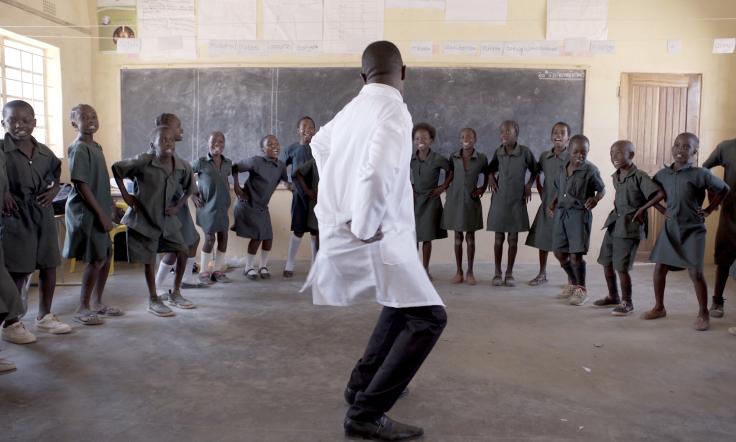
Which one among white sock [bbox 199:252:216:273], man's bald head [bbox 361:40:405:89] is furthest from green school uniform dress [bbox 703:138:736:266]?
white sock [bbox 199:252:216:273]

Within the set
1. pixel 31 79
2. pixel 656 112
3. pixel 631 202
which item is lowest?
pixel 631 202

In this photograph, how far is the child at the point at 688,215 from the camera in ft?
11.9

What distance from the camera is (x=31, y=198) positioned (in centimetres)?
317

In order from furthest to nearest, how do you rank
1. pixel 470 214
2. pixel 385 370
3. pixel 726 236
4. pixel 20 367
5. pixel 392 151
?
pixel 470 214 < pixel 726 236 < pixel 20 367 < pixel 385 370 < pixel 392 151

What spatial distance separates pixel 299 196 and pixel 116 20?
278 centimetres

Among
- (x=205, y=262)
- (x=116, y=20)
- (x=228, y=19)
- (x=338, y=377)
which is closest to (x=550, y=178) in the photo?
(x=338, y=377)

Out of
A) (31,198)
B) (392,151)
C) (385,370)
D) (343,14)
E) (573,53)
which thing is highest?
(343,14)

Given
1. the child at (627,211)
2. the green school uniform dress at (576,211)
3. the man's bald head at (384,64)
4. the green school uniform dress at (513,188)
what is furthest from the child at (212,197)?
the man's bald head at (384,64)

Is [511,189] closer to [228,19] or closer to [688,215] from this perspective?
[688,215]

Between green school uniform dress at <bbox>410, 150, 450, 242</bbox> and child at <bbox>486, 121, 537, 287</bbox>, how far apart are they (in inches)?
18.8

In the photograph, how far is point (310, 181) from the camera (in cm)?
520

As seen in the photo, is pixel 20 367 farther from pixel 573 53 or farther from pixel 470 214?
pixel 573 53

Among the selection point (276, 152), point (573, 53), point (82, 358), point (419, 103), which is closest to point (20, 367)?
point (82, 358)

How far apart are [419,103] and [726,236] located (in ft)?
9.94
